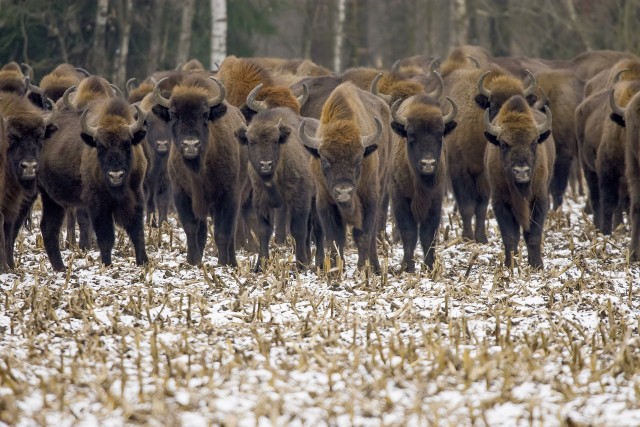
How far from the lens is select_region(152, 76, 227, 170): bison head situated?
11477 mm

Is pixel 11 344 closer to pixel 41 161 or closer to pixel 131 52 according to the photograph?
pixel 41 161

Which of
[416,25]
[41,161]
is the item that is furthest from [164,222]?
[416,25]

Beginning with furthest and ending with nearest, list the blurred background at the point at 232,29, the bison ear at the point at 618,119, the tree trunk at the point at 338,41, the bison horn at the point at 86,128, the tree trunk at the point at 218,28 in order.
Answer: the tree trunk at the point at 338,41
the blurred background at the point at 232,29
the tree trunk at the point at 218,28
the bison ear at the point at 618,119
the bison horn at the point at 86,128

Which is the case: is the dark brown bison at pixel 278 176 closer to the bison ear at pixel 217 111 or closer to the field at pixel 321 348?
the bison ear at pixel 217 111

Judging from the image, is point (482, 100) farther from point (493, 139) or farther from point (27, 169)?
point (27, 169)

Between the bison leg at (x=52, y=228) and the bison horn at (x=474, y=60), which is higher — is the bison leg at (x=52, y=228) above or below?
below

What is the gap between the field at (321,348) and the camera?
20.0 feet

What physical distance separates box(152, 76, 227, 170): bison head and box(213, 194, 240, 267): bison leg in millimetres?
504

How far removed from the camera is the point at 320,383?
661 cm

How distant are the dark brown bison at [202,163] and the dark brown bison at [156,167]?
8.18 ft

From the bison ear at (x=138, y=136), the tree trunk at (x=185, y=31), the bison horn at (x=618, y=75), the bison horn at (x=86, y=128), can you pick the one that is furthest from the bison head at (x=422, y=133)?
the tree trunk at (x=185, y=31)

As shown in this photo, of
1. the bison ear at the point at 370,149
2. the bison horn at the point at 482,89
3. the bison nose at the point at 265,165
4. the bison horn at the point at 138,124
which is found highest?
the bison horn at the point at 482,89

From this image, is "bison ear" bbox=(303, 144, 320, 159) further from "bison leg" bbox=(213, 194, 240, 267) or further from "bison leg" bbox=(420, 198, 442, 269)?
"bison leg" bbox=(420, 198, 442, 269)

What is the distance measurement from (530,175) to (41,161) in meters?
4.88
